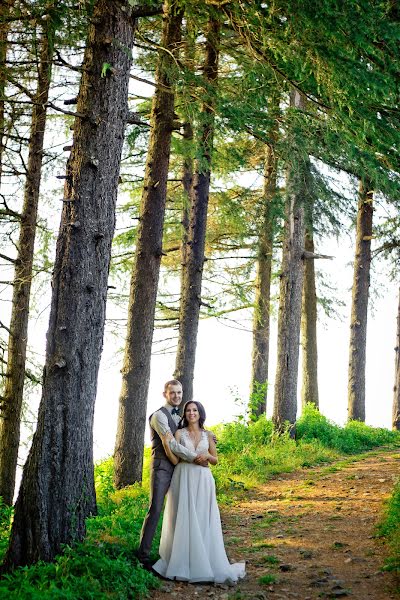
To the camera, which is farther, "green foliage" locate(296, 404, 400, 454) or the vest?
"green foliage" locate(296, 404, 400, 454)

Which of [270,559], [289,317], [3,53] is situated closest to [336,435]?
[289,317]

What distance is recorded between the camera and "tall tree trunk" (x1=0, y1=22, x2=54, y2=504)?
12266 millimetres

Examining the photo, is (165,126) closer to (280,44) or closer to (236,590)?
(280,44)

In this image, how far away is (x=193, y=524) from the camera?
803 cm

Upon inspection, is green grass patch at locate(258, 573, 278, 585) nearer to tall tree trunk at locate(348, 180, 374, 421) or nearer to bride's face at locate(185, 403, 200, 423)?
bride's face at locate(185, 403, 200, 423)

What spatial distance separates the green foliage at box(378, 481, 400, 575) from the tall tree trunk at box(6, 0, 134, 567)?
355 centimetres

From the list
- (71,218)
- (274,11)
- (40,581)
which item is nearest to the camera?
→ (40,581)

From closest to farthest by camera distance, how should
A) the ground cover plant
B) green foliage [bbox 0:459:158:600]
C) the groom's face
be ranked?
green foliage [bbox 0:459:158:600] < the ground cover plant < the groom's face

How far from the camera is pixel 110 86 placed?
8.34 meters

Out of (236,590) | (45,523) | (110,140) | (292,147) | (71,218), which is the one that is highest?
(292,147)

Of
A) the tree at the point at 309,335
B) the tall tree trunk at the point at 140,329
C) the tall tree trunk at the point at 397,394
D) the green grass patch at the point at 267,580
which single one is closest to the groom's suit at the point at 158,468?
the green grass patch at the point at 267,580

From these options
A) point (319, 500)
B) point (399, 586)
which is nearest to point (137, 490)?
point (319, 500)

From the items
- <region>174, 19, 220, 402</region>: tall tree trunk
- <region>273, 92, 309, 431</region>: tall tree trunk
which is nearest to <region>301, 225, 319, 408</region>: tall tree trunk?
<region>273, 92, 309, 431</region>: tall tree trunk

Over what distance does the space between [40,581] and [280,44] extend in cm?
687
